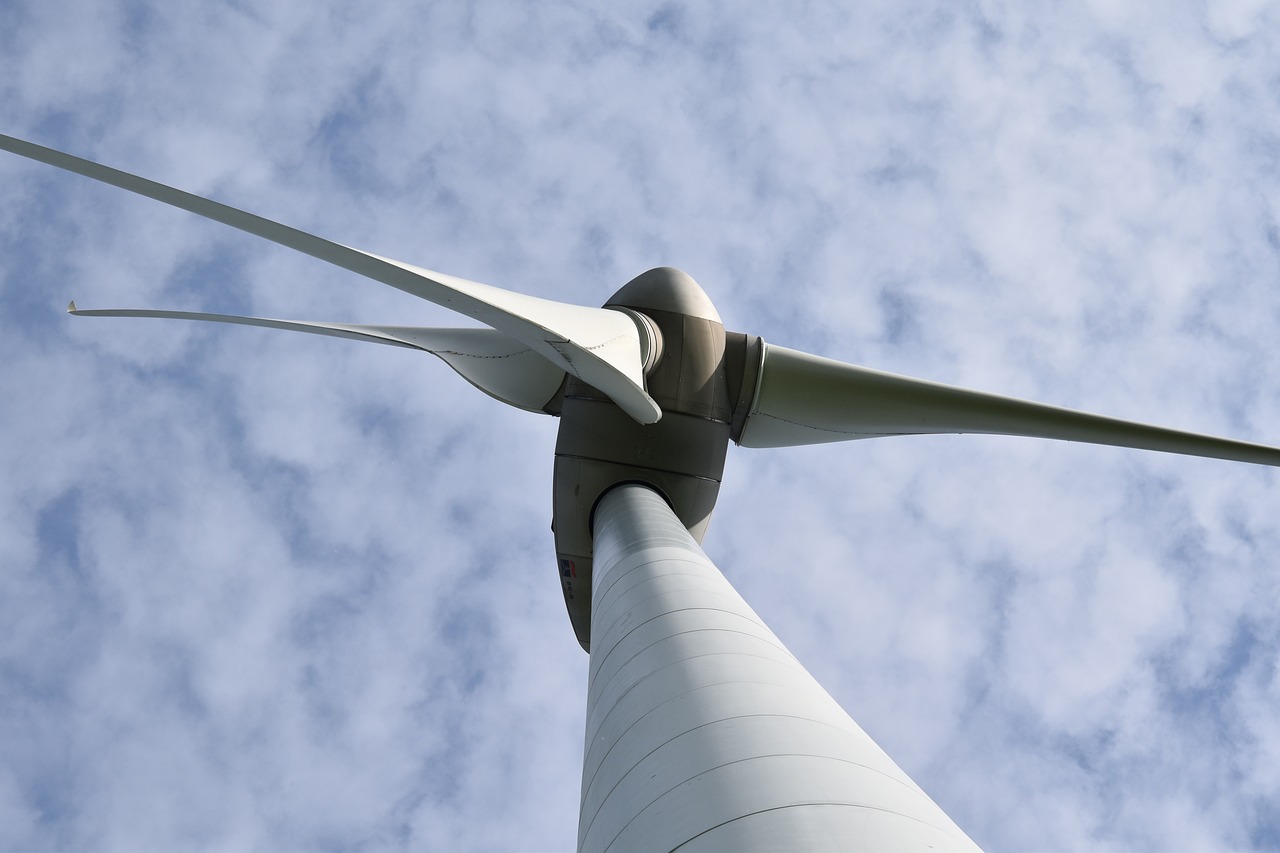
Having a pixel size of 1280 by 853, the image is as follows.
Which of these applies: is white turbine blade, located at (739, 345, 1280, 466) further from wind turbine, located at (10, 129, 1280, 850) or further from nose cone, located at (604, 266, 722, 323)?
nose cone, located at (604, 266, 722, 323)

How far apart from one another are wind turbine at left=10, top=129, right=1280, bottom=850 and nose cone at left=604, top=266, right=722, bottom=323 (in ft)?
0.12

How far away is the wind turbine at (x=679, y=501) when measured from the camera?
3410mm

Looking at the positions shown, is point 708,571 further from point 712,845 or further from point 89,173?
point 89,173

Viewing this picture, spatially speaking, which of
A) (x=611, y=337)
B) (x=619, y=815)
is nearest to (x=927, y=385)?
(x=611, y=337)

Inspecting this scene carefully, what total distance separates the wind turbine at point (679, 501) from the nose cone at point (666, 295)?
36 millimetres

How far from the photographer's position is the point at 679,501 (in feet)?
41.3

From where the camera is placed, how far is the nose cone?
1273 centimetres

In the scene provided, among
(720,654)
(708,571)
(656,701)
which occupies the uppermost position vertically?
(708,571)

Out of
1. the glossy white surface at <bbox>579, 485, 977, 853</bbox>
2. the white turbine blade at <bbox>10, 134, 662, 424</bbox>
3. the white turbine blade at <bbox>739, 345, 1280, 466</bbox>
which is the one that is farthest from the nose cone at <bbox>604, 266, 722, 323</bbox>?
the glossy white surface at <bbox>579, 485, 977, 853</bbox>

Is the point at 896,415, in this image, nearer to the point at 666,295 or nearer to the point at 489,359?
the point at 666,295

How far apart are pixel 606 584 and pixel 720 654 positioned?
9.27 feet

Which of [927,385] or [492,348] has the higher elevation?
[492,348]

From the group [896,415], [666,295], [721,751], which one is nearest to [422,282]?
[721,751]

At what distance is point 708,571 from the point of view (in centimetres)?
716
